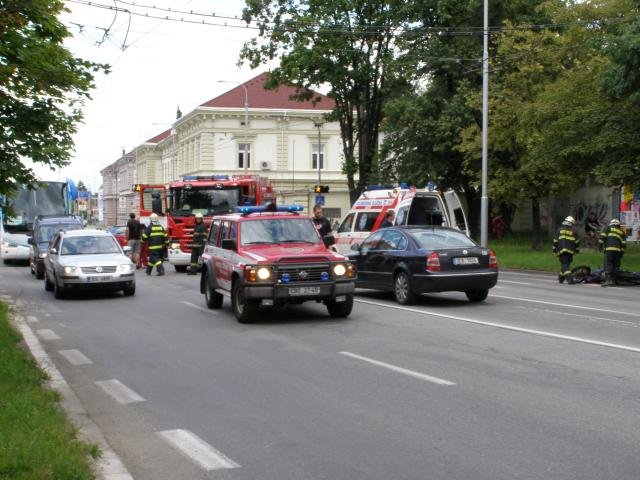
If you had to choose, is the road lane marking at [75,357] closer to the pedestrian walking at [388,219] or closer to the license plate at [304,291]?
the license plate at [304,291]

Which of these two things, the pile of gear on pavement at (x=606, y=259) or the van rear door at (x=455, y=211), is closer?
the pile of gear on pavement at (x=606, y=259)

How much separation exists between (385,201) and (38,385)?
1640 cm

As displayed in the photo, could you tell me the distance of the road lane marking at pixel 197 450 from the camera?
232 inches

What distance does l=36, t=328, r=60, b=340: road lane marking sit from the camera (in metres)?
12.8

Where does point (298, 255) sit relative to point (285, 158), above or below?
below

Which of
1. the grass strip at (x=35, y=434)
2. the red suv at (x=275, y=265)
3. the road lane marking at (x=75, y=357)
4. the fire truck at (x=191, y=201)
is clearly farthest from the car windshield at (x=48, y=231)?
the grass strip at (x=35, y=434)

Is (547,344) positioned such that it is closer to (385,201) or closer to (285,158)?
(385,201)

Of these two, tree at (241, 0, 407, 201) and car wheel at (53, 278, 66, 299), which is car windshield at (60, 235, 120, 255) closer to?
car wheel at (53, 278, 66, 299)

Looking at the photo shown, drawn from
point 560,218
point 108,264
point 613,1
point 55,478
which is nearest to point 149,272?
point 108,264

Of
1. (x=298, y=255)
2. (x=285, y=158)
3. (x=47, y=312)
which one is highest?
(x=285, y=158)

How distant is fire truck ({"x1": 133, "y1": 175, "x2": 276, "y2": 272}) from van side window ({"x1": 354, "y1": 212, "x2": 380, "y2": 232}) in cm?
408

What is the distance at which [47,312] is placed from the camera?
1653 cm

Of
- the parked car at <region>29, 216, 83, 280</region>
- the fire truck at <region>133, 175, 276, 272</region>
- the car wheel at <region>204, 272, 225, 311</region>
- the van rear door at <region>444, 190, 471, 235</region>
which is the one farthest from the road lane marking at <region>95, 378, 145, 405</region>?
the fire truck at <region>133, 175, 276, 272</region>

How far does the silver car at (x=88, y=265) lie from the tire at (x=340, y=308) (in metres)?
6.49
